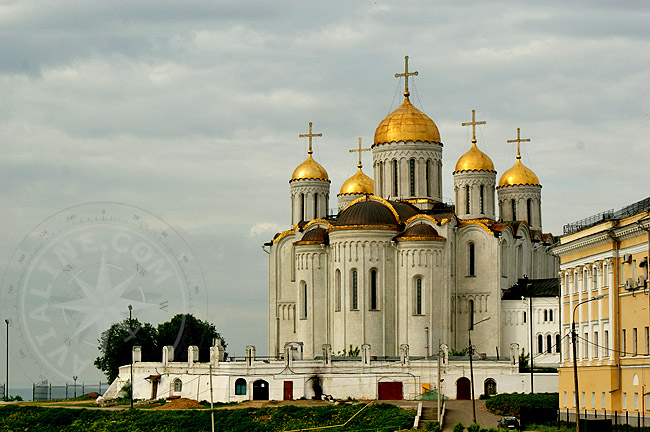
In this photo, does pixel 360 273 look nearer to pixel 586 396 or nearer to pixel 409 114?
pixel 409 114

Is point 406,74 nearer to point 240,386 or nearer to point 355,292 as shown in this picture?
point 355,292

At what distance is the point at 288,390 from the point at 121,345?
88.3 feet

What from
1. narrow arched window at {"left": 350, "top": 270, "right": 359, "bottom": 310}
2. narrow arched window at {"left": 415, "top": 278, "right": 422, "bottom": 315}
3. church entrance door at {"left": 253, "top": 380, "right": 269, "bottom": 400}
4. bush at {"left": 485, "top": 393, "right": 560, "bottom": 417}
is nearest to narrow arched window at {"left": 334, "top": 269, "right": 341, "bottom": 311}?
narrow arched window at {"left": 350, "top": 270, "right": 359, "bottom": 310}

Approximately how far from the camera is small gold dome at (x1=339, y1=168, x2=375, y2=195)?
3438 inches

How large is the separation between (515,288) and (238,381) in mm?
21675

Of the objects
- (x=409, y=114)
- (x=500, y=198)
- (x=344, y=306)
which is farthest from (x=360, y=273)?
(x=500, y=198)

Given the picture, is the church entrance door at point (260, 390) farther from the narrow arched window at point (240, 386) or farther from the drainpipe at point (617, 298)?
the drainpipe at point (617, 298)

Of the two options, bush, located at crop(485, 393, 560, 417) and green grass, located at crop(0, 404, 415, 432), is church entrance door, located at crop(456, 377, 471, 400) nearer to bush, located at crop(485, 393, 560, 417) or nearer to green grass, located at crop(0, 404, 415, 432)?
bush, located at crop(485, 393, 560, 417)

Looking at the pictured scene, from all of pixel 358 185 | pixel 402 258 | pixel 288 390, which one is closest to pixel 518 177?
pixel 358 185

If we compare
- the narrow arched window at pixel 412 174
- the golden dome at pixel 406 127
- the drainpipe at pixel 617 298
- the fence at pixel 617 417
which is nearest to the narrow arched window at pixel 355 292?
the narrow arched window at pixel 412 174

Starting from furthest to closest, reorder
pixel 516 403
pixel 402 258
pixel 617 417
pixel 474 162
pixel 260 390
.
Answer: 1. pixel 474 162
2. pixel 402 258
3. pixel 260 390
4. pixel 516 403
5. pixel 617 417

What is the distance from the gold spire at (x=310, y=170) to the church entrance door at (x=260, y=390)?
79.8 feet

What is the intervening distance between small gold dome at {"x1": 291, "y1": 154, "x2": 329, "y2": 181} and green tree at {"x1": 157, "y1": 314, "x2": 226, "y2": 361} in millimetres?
14430

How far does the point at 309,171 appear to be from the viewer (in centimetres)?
8350
